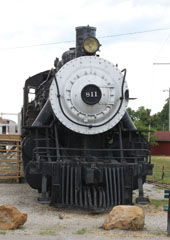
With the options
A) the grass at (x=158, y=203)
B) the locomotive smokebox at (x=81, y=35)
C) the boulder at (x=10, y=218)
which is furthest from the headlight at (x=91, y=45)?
the boulder at (x=10, y=218)

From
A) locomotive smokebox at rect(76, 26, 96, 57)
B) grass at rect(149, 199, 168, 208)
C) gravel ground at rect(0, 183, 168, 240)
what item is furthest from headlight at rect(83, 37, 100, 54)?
grass at rect(149, 199, 168, 208)

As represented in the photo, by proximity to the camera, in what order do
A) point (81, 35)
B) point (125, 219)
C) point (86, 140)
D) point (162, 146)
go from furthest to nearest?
point (162, 146), point (81, 35), point (86, 140), point (125, 219)

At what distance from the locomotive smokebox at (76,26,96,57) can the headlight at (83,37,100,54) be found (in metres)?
0.35

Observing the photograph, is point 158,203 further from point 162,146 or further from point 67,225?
point 162,146

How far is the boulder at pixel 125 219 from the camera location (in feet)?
20.6

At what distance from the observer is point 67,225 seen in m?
6.83

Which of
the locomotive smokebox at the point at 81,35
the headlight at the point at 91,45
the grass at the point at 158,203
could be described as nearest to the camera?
the headlight at the point at 91,45

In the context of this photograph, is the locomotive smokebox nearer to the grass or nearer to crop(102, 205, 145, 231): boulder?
the grass

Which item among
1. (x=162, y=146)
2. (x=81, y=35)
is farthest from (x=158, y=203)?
(x=162, y=146)

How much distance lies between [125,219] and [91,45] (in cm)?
427

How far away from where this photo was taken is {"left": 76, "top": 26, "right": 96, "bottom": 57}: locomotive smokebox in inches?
362

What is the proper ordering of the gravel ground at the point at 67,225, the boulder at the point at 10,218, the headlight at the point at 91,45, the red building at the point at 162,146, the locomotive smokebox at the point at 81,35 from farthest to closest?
the red building at the point at 162,146
the locomotive smokebox at the point at 81,35
the headlight at the point at 91,45
the boulder at the point at 10,218
the gravel ground at the point at 67,225

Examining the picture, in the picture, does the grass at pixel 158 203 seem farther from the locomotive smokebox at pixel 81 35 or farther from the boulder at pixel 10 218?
the locomotive smokebox at pixel 81 35

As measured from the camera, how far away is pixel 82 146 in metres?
9.03
